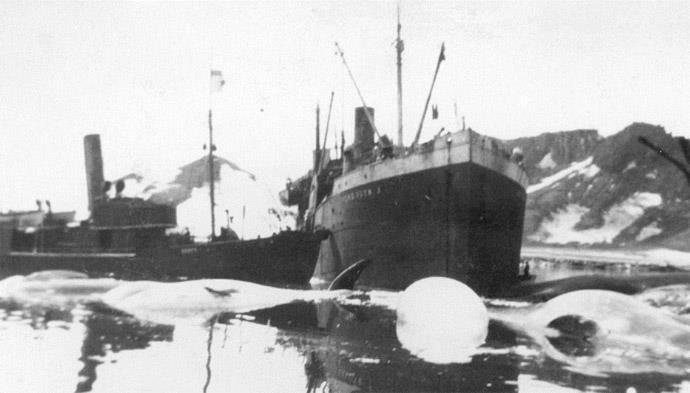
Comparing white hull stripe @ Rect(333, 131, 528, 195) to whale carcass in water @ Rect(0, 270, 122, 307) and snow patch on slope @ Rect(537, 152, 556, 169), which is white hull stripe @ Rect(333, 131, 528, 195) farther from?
snow patch on slope @ Rect(537, 152, 556, 169)

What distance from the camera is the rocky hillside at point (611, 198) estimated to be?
164ft

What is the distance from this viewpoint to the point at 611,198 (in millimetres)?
65438

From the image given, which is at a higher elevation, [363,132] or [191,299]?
[363,132]

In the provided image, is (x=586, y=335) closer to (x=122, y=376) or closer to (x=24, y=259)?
(x=122, y=376)

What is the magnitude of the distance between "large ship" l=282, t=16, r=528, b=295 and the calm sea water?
4.81 metres

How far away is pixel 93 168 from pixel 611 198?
6022cm

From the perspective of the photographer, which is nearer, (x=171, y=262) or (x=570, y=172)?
(x=171, y=262)

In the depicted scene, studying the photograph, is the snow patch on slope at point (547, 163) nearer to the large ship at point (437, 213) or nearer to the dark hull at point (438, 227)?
the large ship at point (437, 213)

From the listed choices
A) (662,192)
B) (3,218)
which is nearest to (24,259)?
(3,218)

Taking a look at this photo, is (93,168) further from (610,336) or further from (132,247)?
(610,336)

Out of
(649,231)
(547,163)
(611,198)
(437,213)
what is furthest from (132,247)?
(547,163)

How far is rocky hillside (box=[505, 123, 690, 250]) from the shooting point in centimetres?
4984

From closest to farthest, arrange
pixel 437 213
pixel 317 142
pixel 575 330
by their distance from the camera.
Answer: pixel 575 330 < pixel 437 213 < pixel 317 142

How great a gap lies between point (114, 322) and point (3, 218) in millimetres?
10964
